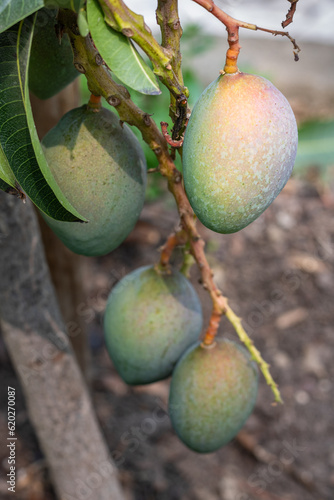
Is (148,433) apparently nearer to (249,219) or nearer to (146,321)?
(146,321)

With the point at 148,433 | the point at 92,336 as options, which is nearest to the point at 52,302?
the point at 148,433

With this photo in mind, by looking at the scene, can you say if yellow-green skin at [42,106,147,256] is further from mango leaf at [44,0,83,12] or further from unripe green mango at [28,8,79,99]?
mango leaf at [44,0,83,12]

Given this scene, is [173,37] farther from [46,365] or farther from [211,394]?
[46,365]

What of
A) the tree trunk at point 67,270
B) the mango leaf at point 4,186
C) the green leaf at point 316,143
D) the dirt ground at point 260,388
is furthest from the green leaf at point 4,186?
the green leaf at point 316,143

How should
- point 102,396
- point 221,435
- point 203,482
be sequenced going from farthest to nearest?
point 102,396, point 203,482, point 221,435

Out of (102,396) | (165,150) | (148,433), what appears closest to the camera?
(165,150)

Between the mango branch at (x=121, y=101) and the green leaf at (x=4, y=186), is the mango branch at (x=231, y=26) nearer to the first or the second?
the mango branch at (x=121, y=101)

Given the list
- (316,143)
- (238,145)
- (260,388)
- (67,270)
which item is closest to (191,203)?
(238,145)

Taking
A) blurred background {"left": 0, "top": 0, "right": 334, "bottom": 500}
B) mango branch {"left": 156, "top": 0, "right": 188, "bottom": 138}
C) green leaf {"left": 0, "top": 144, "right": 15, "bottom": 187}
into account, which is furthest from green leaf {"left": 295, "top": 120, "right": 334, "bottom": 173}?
green leaf {"left": 0, "top": 144, "right": 15, "bottom": 187}
